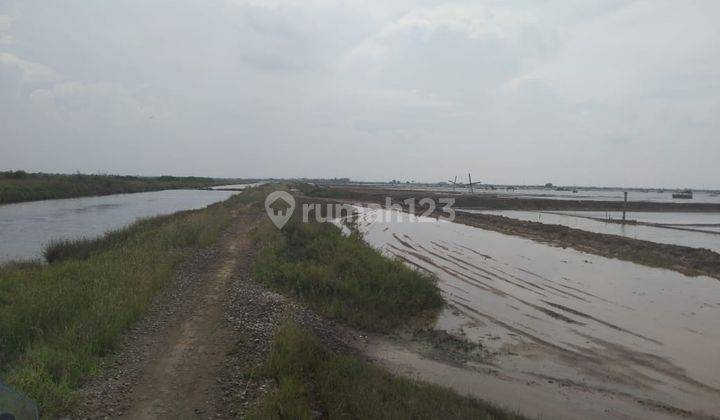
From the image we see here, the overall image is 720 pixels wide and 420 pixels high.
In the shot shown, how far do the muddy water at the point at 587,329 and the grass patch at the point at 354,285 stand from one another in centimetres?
92

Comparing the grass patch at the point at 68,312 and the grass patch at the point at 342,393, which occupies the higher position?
the grass patch at the point at 68,312

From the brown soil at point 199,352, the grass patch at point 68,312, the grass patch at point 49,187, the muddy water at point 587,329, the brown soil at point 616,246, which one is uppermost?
the grass patch at point 49,187

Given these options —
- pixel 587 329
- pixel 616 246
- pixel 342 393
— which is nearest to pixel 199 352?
pixel 342 393

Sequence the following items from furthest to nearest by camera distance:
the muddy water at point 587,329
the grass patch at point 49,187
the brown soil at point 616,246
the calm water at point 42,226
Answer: the grass patch at point 49,187, the calm water at point 42,226, the brown soil at point 616,246, the muddy water at point 587,329

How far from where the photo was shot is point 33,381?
5793mm

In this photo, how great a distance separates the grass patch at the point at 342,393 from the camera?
574cm

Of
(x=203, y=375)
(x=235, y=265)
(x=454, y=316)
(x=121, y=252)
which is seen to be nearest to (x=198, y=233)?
(x=121, y=252)

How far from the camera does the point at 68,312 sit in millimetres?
8609

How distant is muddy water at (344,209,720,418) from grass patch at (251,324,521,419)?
118cm

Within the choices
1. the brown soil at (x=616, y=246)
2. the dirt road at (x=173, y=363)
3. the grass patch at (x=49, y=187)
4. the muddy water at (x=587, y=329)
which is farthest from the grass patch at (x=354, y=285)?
the grass patch at (x=49, y=187)

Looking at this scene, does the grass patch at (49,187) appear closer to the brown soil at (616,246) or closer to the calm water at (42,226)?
the calm water at (42,226)

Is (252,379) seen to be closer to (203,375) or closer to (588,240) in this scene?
(203,375)

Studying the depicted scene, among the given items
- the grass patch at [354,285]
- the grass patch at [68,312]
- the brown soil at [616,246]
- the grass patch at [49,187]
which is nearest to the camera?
the grass patch at [68,312]

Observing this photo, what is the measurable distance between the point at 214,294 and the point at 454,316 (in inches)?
230
